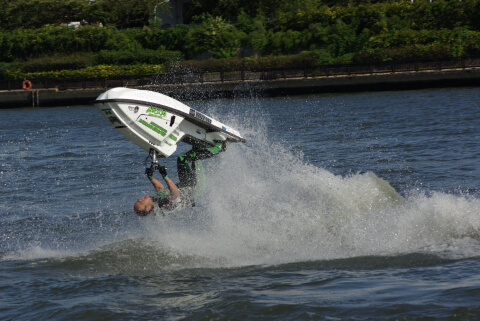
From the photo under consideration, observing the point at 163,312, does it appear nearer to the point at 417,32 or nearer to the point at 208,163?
the point at 208,163

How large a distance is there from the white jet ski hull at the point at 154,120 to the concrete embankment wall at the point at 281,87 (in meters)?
26.0

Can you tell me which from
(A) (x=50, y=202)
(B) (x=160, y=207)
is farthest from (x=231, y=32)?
(B) (x=160, y=207)

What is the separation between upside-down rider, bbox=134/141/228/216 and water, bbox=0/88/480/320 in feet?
1.95

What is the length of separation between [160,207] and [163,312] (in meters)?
2.27

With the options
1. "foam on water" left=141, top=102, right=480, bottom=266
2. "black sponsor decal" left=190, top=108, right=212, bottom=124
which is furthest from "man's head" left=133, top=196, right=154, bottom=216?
"black sponsor decal" left=190, top=108, right=212, bottom=124

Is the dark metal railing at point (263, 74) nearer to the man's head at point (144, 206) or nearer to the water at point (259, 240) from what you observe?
the water at point (259, 240)

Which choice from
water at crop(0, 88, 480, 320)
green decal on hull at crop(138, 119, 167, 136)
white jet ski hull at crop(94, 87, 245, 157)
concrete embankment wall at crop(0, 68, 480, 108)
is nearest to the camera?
water at crop(0, 88, 480, 320)

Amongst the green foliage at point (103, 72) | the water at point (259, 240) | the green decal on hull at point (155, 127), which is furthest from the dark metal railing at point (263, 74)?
the green decal on hull at point (155, 127)

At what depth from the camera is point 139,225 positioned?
1098cm

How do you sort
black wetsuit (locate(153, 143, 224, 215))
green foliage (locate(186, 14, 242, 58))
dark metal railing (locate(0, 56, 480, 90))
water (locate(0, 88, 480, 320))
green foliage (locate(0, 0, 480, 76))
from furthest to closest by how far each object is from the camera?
green foliage (locate(186, 14, 242, 58))
green foliage (locate(0, 0, 480, 76))
dark metal railing (locate(0, 56, 480, 90))
black wetsuit (locate(153, 143, 224, 215))
water (locate(0, 88, 480, 320))

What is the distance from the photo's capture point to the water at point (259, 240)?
7023mm

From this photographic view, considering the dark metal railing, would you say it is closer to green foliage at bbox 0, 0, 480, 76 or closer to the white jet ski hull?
green foliage at bbox 0, 0, 480, 76

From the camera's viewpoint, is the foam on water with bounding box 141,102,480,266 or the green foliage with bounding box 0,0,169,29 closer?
A: the foam on water with bounding box 141,102,480,266

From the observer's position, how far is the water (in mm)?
7023
